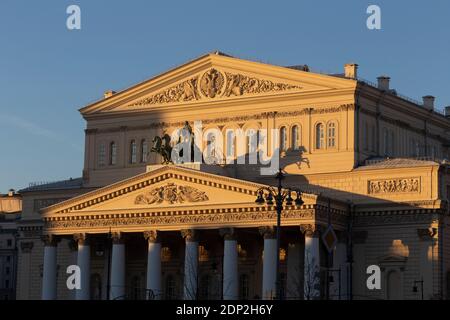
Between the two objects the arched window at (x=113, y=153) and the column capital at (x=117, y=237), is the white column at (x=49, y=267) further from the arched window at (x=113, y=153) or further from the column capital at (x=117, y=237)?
the arched window at (x=113, y=153)

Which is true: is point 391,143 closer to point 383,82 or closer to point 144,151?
point 383,82

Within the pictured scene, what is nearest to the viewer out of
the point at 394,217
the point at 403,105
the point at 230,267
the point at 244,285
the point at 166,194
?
the point at 230,267

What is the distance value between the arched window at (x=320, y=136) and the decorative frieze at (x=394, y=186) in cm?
567

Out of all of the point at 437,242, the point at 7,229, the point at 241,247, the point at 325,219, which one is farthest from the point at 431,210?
the point at 7,229

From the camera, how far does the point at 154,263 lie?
86.2m

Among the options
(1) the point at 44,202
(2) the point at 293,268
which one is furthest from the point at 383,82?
(1) the point at 44,202

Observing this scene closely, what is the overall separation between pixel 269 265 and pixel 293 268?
19.4 ft

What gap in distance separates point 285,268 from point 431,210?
11.7 metres

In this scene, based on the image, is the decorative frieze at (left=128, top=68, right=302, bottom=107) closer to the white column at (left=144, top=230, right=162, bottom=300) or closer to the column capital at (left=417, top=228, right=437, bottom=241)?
the white column at (left=144, top=230, right=162, bottom=300)

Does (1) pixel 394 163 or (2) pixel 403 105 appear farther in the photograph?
(2) pixel 403 105

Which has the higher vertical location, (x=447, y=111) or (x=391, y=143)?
(x=447, y=111)

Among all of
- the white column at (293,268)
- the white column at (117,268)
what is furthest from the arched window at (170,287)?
the white column at (293,268)

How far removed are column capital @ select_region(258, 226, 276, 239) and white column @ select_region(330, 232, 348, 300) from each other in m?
4.73

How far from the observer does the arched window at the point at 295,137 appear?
292 ft
